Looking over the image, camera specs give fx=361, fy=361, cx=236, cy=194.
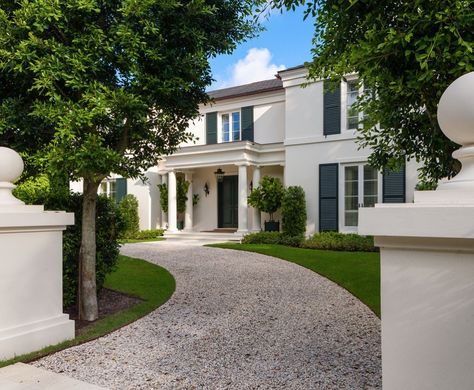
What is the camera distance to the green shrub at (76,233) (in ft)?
16.2

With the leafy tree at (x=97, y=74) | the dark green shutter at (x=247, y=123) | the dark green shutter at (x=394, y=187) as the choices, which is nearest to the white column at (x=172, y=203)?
the dark green shutter at (x=247, y=123)

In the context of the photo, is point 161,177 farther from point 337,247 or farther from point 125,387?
point 125,387

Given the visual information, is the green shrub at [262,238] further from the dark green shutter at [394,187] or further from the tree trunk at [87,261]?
the tree trunk at [87,261]

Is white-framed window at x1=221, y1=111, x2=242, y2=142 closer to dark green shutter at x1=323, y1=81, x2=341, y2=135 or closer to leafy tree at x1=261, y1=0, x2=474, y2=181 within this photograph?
dark green shutter at x1=323, y1=81, x2=341, y2=135

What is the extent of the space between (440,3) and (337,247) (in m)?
9.39

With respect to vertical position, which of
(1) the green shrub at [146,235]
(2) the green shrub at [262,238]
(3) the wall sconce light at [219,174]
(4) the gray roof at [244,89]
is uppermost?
(4) the gray roof at [244,89]

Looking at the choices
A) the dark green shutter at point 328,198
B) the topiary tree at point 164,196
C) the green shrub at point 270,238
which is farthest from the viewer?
the topiary tree at point 164,196

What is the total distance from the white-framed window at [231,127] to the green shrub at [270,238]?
16.3 ft

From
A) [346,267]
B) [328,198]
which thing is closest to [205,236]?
[328,198]

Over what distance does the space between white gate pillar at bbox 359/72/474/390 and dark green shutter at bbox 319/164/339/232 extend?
1129cm

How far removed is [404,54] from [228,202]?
14209 millimetres

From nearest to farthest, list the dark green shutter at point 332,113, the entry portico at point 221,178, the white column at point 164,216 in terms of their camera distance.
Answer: the dark green shutter at point 332,113 → the entry portico at point 221,178 → the white column at point 164,216

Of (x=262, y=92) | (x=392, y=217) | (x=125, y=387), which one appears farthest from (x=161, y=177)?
(x=392, y=217)

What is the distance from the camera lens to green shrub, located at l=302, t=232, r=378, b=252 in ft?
36.3
